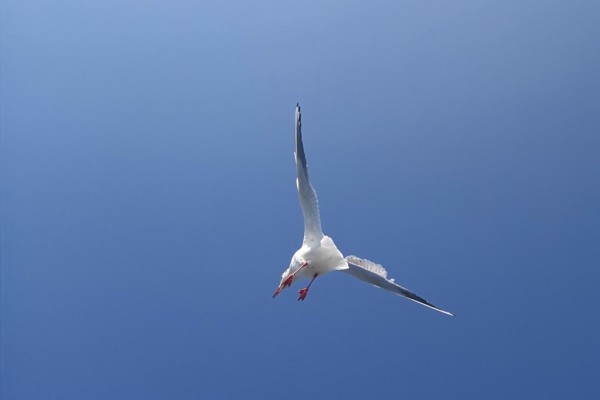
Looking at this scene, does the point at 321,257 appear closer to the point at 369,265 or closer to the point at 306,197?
the point at 369,265

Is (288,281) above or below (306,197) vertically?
below

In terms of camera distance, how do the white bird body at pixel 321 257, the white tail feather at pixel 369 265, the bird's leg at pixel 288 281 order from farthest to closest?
the bird's leg at pixel 288 281 → the white bird body at pixel 321 257 → the white tail feather at pixel 369 265

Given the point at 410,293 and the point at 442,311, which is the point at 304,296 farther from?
the point at 442,311

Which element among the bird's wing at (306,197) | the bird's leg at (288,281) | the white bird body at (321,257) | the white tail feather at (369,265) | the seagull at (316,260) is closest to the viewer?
the bird's wing at (306,197)

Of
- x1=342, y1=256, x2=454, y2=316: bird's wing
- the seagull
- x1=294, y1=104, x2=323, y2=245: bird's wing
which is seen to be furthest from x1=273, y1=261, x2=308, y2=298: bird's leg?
x1=342, y1=256, x2=454, y2=316: bird's wing

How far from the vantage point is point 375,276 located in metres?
6.50

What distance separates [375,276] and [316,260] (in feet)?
2.64

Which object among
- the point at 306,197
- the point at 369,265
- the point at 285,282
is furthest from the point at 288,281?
the point at 306,197

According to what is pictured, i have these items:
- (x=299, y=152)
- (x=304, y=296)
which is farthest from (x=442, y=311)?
(x=299, y=152)

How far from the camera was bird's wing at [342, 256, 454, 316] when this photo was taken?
20.9 ft

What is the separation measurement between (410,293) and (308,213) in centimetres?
163

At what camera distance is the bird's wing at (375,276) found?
638 cm

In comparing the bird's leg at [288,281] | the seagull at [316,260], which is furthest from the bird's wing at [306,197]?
the bird's leg at [288,281]

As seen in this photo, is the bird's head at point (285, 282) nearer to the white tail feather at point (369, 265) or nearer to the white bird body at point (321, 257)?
the white bird body at point (321, 257)
